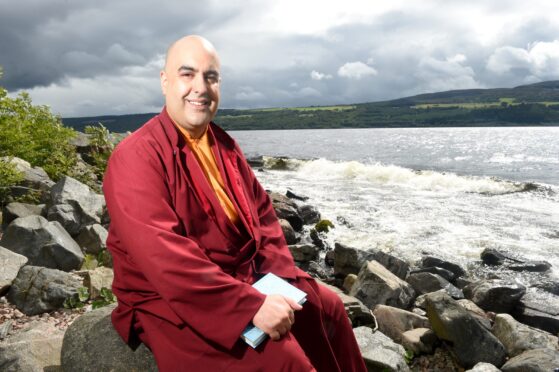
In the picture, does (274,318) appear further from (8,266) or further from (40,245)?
(40,245)

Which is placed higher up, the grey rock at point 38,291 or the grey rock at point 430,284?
the grey rock at point 38,291

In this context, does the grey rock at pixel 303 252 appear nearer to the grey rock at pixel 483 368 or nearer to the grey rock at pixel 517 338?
the grey rock at pixel 517 338

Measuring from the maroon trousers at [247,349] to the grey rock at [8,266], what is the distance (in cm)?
415

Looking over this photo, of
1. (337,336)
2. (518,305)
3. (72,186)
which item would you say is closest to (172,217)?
(337,336)

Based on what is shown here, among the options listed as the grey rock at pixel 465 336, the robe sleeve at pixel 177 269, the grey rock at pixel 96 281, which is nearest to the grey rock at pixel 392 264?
the grey rock at pixel 465 336

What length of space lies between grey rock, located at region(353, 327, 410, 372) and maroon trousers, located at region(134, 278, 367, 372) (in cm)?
253

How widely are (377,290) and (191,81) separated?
7.82 metres

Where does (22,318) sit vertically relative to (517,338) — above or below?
above

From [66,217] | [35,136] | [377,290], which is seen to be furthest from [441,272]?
[35,136]

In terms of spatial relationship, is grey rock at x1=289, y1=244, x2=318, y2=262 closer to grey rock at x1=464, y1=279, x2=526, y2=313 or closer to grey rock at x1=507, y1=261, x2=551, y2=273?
grey rock at x1=464, y1=279, x2=526, y2=313

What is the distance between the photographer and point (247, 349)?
291cm

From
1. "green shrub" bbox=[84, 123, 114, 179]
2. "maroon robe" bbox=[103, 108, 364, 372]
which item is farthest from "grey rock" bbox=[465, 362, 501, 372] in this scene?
"green shrub" bbox=[84, 123, 114, 179]

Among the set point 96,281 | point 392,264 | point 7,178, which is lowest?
point 392,264

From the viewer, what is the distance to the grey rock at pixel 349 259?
44.5 ft
